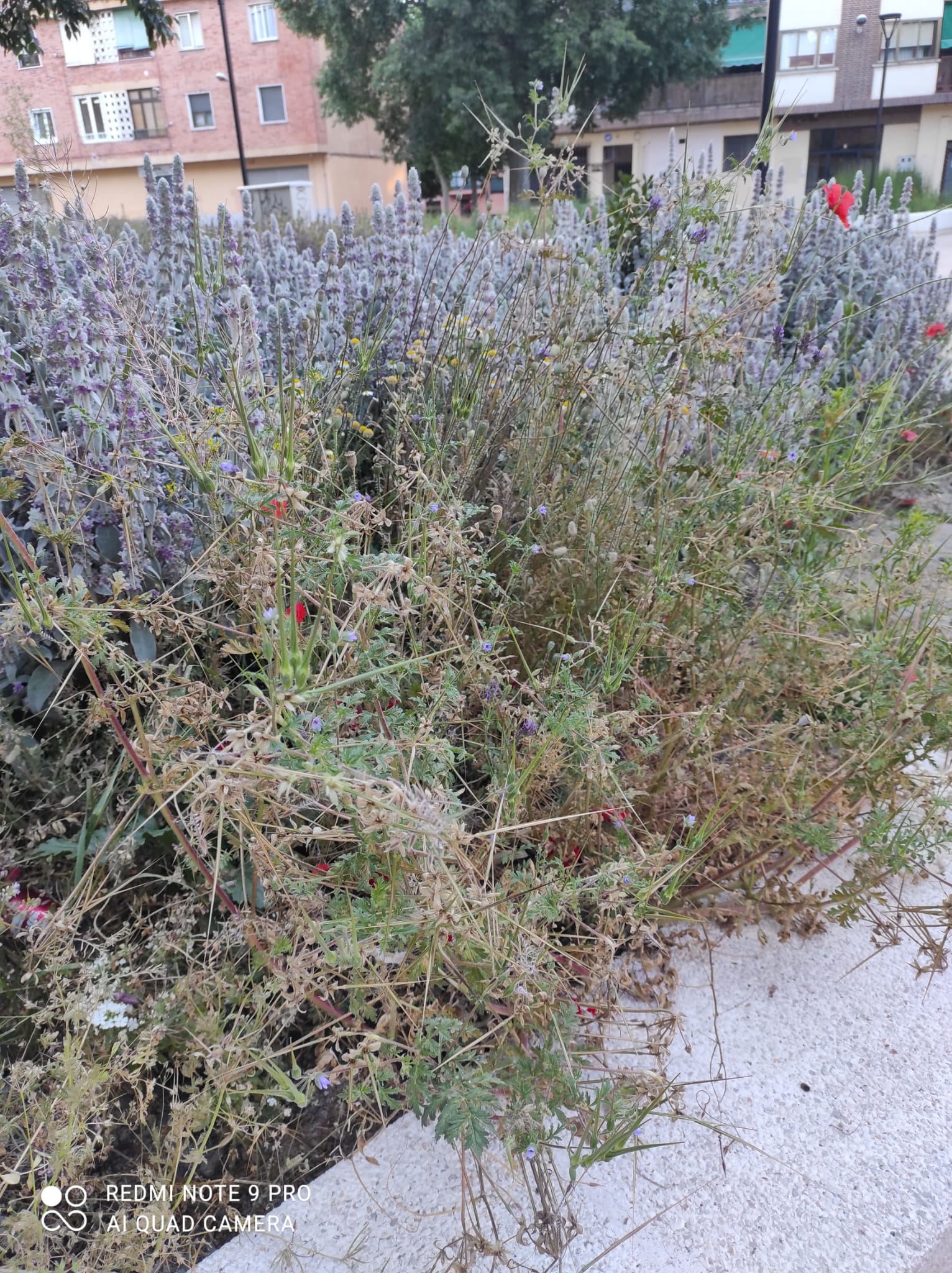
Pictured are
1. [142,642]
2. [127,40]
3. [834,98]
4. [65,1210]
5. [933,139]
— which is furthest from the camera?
[127,40]

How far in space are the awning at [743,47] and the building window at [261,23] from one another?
618 inches

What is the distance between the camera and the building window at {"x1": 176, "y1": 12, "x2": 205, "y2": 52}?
28.7 meters

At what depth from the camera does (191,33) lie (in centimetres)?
2905

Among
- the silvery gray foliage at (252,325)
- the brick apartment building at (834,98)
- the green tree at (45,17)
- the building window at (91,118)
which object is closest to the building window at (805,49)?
the brick apartment building at (834,98)

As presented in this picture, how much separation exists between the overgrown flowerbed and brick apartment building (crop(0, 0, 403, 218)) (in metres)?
28.8

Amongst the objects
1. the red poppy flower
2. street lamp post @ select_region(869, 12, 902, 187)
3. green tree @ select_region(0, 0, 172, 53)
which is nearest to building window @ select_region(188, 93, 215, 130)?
green tree @ select_region(0, 0, 172, 53)

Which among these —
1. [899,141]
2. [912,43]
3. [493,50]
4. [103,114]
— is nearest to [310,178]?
[103,114]

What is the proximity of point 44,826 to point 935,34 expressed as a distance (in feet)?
38.7

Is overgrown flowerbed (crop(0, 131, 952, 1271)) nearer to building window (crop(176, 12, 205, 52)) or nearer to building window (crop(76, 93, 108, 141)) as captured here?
building window (crop(176, 12, 205, 52))

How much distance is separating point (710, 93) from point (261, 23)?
16.8m

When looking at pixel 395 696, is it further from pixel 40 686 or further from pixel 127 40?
pixel 127 40

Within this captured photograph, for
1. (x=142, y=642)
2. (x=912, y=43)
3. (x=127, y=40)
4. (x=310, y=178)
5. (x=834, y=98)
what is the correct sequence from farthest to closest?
1. (x=310, y=178)
2. (x=127, y=40)
3. (x=912, y=43)
4. (x=834, y=98)
5. (x=142, y=642)

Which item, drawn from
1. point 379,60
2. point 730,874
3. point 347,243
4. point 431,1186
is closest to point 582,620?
point 730,874

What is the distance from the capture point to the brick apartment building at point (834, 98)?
475 centimetres
